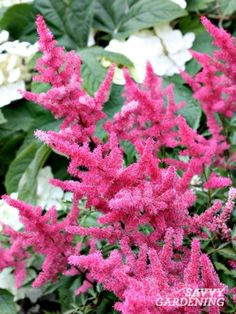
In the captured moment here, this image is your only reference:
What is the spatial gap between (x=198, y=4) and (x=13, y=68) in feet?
2.35

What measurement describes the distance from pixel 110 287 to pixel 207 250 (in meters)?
0.32

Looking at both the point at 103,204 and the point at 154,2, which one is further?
the point at 154,2

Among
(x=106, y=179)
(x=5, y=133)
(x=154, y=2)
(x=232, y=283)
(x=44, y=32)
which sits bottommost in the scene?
(x=5, y=133)

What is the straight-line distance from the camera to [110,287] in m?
0.89

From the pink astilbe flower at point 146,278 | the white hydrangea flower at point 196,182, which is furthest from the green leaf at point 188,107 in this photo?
the pink astilbe flower at point 146,278

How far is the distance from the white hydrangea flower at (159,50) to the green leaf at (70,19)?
13 cm

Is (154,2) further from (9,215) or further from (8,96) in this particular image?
(9,215)

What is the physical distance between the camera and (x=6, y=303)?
1.58 meters

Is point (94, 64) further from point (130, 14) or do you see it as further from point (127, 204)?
point (127, 204)

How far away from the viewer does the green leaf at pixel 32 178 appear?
1.81 m

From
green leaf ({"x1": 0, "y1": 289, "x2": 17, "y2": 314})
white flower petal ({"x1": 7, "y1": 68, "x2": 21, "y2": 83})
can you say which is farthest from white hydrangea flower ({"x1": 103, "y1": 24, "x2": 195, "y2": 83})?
green leaf ({"x1": 0, "y1": 289, "x2": 17, "y2": 314})

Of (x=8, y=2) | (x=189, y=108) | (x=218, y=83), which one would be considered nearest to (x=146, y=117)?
(x=218, y=83)

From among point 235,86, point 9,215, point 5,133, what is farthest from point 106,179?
point 5,133

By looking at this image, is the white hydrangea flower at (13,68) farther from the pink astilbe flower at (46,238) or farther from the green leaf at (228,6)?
the pink astilbe flower at (46,238)
